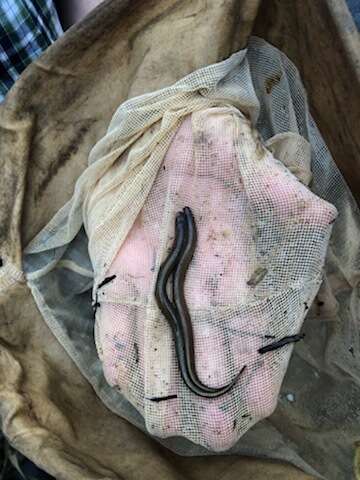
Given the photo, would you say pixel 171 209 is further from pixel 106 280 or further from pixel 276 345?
pixel 276 345

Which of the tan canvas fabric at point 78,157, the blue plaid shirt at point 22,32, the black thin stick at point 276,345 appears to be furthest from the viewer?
the blue plaid shirt at point 22,32

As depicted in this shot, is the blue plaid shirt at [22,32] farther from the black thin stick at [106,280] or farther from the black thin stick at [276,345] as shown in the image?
the black thin stick at [276,345]

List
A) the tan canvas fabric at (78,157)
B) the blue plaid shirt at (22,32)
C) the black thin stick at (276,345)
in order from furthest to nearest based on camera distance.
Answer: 1. the blue plaid shirt at (22,32)
2. the tan canvas fabric at (78,157)
3. the black thin stick at (276,345)

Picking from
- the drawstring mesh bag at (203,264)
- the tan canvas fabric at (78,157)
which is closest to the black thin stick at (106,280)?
the drawstring mesh bag at (203,264)

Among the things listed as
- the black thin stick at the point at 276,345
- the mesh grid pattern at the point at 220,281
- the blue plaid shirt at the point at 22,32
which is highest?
the blue plaid shirt at the point at 22,32

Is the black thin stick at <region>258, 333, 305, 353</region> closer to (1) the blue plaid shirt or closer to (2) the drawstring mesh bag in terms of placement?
(2) the drawstring mesh bag

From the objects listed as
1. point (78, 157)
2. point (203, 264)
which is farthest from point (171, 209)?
point (78, 157)

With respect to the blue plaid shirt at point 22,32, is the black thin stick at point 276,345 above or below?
below
